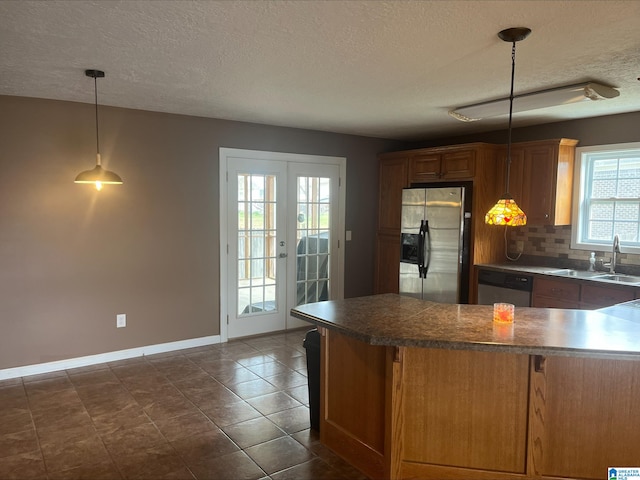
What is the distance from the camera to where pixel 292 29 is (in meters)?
2.38

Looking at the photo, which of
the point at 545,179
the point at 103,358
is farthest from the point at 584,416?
the point at 103,358

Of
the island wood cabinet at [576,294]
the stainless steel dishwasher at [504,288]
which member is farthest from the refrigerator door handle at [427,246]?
the island wood cabinet at [576,294]

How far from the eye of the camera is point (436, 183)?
17.9 feet

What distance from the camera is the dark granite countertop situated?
2121 mm

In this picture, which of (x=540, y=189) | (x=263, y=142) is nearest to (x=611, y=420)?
(x=540, y=189)

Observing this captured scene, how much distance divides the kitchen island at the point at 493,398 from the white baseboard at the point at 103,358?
2.68 m

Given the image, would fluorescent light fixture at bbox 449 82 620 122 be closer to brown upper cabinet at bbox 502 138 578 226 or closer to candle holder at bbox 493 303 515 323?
brown upper cabinet at bbox 502 138 578 226

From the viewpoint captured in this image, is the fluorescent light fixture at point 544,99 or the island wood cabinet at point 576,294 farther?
the island wood cabinet at point 576,294

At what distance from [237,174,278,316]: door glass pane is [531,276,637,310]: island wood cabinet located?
9.21ft

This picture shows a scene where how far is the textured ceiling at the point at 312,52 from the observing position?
2154mm

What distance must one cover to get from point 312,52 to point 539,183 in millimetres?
3071

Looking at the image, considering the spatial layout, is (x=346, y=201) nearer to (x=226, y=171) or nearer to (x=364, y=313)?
(x=226, y=171)

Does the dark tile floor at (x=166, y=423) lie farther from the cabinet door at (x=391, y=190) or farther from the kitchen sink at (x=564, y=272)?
the kitchen sink at (x=564, y=272)

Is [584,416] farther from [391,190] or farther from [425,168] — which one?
[391,190]
